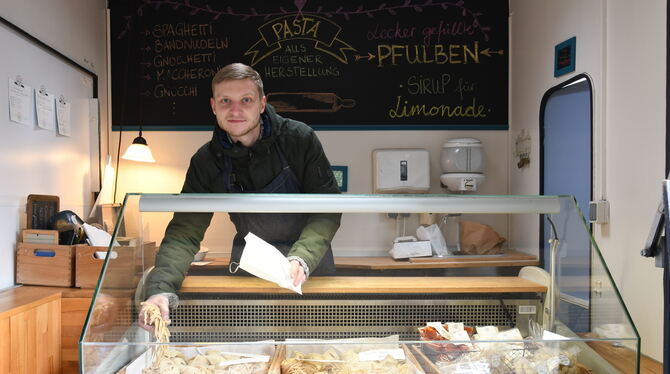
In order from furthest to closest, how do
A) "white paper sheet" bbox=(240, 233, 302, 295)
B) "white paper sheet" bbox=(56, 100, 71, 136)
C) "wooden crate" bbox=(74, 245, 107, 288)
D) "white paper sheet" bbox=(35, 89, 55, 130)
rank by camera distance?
1. "white paper sheet" bbox=(56, 100, 71, 136)
2. "white paper sheet" bbox=(35, 89, 55, 130)
3. "wooden crate" bbox=(74, 245, 107, 288)
4. "white paper sheet" bbox=(240, 233, 302, 295)

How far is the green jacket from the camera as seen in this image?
1422 mm

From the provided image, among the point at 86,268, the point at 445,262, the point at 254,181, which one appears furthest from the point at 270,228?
the point at 86,268

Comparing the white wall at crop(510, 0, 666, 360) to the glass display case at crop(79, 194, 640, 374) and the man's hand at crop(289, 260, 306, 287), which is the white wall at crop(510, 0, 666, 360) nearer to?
the glass display case at crop(79, 194, 640, 374)

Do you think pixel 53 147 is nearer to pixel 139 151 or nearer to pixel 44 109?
pixel 44 109

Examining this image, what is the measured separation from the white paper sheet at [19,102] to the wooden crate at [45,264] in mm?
696

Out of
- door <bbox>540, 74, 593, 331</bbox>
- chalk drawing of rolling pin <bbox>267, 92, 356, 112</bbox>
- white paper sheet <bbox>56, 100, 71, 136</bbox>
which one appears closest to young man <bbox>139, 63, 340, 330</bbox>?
door <bbox>540, 74, 593, 331</bbox>

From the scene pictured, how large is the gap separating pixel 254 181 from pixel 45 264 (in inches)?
67.2

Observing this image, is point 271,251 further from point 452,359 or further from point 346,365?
point 452,359

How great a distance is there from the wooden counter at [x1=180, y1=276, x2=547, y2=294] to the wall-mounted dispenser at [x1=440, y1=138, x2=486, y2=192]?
94.2 inches

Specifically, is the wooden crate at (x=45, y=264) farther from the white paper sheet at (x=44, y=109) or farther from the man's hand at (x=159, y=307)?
the man's hand at (x=159, y=307)

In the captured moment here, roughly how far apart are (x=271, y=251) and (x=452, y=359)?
0.55 meters

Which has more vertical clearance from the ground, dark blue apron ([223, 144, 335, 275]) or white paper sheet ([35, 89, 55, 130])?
white paper sheet ([35, 89, 55, 130])

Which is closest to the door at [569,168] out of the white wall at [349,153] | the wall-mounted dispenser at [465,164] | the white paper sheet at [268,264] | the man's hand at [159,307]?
the wall-mounted dispenser at [465,164]

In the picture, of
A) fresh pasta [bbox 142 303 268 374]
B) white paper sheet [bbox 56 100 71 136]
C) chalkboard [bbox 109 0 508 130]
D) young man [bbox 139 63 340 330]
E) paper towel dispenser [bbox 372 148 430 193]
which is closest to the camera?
fresh pasta [bbox 142 303 268 374]
